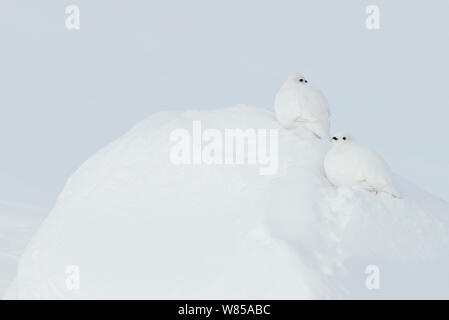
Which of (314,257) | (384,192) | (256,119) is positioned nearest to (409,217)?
(384,192)

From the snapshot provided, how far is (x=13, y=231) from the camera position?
30.1 metres

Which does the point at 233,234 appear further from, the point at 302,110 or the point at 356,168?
the point at 302,110

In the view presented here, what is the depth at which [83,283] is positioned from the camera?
39.1 ft

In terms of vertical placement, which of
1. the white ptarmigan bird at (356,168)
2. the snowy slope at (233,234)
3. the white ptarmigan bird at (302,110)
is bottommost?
the snowy slope at (233,234)

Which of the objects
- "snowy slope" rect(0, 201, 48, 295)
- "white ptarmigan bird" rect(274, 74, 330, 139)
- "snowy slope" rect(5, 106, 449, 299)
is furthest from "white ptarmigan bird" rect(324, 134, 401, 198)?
"snowy slope" rect(0, 201, 48, 295)

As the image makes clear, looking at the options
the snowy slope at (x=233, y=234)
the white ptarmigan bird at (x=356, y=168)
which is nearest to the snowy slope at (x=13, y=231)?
the snowy slope at (x=233, y=234)

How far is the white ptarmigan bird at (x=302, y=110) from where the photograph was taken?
13.9m

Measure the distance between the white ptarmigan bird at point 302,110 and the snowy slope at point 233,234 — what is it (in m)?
0.22

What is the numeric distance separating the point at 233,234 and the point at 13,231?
65.7 feet

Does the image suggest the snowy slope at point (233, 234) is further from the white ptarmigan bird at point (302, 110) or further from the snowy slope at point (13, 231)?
the snowy slope at point (13, 231)

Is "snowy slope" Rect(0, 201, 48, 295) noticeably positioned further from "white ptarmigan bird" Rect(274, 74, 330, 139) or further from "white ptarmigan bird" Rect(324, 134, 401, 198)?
"white ptarmigan bird" Rect(324, 134, 401, 198)

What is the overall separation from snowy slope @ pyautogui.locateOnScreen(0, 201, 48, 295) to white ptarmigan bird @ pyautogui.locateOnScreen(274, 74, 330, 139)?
11.5 meters

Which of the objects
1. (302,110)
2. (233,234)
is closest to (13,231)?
(302,110)

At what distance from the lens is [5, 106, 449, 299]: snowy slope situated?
11.0m
